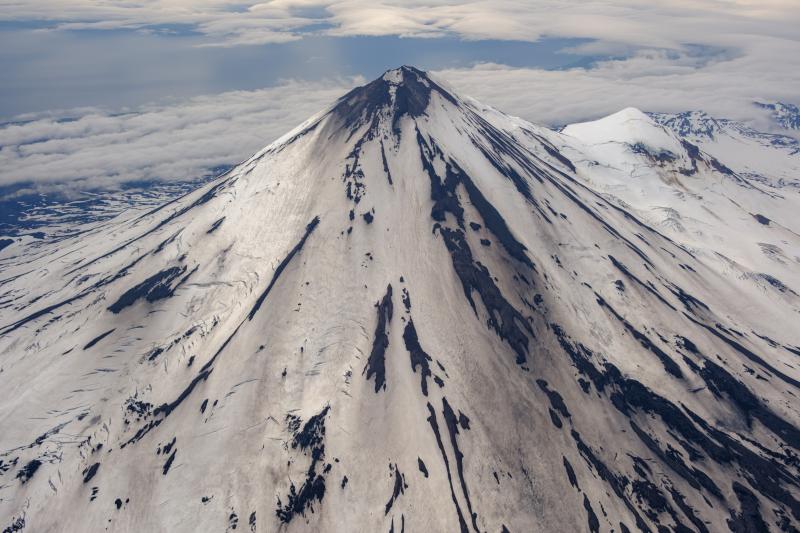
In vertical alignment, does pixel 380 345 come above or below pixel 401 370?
above

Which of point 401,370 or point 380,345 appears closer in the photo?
point 401,370

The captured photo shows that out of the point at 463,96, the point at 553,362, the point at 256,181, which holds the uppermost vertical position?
the point at 463,96

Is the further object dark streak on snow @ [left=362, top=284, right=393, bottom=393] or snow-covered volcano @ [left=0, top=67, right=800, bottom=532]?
dark streak on snow @ [left=362, top=284, right=393, bottom=393]

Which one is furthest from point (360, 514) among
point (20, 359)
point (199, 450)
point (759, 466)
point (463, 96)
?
point (463, 96)

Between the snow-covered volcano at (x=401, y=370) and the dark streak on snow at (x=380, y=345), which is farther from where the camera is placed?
the dark streak on snow at (x=380, y=345)

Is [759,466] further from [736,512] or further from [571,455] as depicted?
[571,455]

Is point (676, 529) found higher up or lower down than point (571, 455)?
lower down

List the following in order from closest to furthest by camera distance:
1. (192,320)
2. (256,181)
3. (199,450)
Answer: (199,450) < (192,320) < (256,181)

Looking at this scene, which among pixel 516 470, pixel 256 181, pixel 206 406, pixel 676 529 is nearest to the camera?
pixel 676 529
